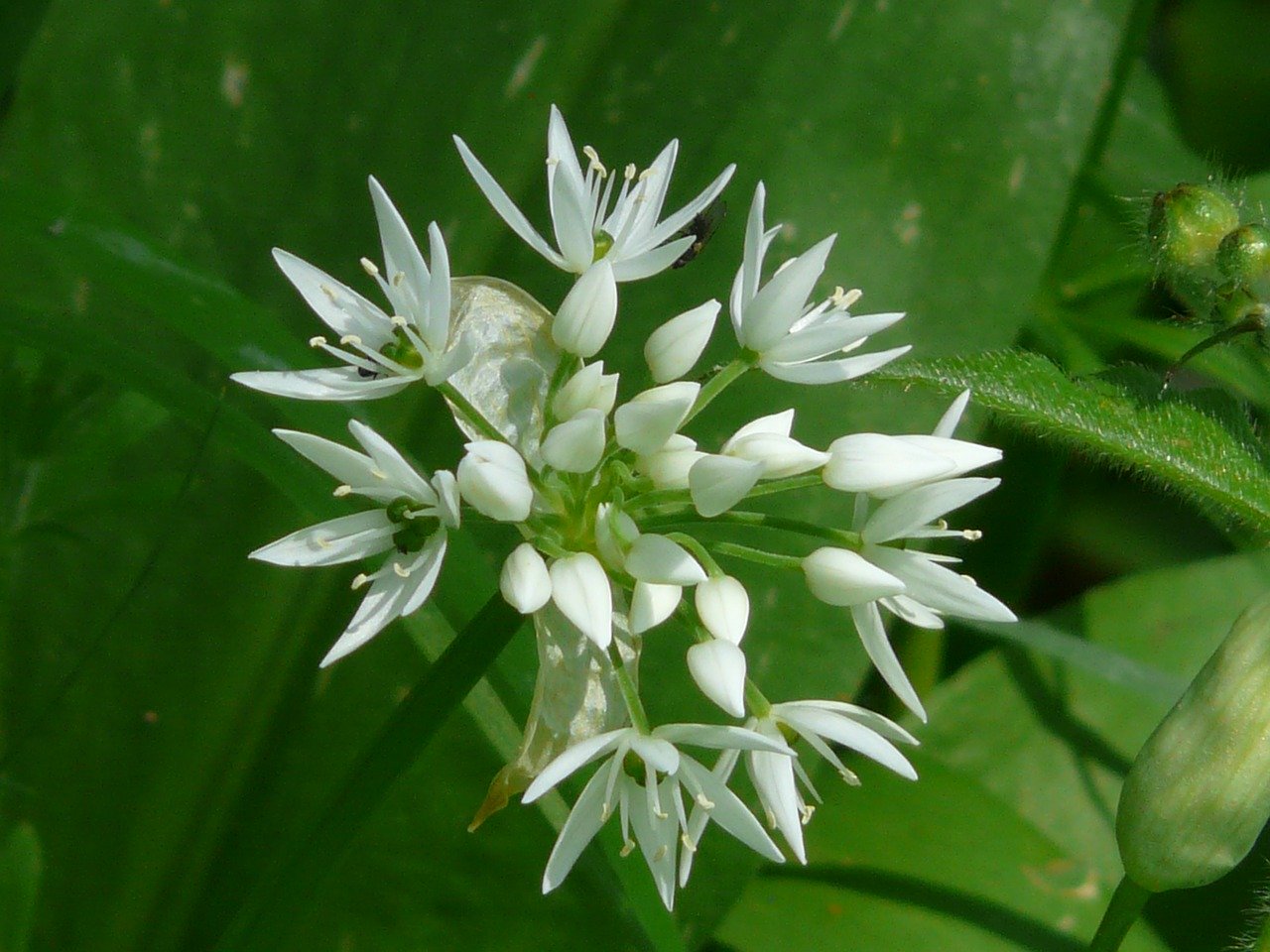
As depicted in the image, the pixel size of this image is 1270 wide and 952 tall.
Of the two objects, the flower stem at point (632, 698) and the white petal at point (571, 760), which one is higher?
the flower stem at point (632, 698)

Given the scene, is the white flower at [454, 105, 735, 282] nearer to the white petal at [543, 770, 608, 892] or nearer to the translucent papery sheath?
the translucent papery sheath

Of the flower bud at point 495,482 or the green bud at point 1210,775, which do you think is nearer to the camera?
the flower bud at point 495,482

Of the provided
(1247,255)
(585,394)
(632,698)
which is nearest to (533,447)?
(585,394)

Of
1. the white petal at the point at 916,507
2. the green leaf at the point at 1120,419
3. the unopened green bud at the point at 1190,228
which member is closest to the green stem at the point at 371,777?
the white petal at the point at 916,507

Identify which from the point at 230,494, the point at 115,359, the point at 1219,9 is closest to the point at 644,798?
the point at 115,359

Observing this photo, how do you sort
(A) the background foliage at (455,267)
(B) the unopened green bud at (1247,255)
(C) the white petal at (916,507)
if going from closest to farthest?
1. (C) the white petal at (916,507)
2. (B) the unopened green bud at (1247,255)
3. (A) the background foliage at (455,267)

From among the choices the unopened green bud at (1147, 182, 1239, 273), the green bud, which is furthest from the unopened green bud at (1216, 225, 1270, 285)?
the green bud

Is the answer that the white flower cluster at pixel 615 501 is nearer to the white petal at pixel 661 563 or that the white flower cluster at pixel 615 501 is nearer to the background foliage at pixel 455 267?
the white petal at pixel 661 563
